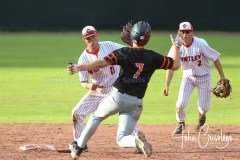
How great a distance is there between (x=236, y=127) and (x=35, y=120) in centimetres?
354

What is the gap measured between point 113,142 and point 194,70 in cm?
183

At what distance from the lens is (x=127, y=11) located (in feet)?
104

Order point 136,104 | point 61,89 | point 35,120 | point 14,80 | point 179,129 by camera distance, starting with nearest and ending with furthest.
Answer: point 136,104
point 179,129
point 35,120
point 61,89
point 14,80

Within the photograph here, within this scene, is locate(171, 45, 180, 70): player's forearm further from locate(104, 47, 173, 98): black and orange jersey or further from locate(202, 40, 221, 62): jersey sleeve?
locate(202, 40, 221, 62): jersey sleeve

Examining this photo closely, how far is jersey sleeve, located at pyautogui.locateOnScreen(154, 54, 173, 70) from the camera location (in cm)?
771

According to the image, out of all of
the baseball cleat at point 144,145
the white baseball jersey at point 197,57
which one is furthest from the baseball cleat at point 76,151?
the white baseball jersey at point 197,57

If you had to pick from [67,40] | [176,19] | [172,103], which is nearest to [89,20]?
[67,40]

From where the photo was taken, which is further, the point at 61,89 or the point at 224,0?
the point at 224,0

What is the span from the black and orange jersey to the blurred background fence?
2346 centimetres

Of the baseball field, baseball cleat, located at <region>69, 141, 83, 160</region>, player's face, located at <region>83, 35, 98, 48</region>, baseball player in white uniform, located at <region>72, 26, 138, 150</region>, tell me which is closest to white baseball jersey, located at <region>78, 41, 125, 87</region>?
baseball player in white uniform, located at <region>72, 26, 138, 150</region>

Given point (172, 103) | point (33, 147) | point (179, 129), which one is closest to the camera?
point (33, 147)

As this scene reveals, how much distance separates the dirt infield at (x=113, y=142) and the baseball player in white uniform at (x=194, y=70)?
0.38m

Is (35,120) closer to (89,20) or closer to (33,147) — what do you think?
(33,147)

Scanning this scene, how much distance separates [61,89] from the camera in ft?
55.2
